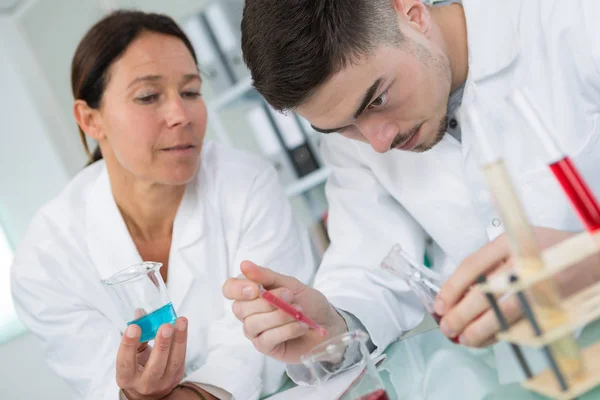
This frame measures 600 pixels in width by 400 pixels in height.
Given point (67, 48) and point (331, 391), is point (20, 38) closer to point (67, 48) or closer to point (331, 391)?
point (67, 48)

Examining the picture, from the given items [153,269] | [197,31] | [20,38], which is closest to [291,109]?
[153,269]

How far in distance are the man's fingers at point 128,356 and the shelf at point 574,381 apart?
2.62 feet

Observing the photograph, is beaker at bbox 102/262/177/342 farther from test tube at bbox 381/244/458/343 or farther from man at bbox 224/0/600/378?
test tube at bbox 381/244/458/343

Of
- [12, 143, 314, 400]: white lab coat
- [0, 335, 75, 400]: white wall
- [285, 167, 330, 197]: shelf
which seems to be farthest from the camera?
[0, 335, 75, 400]: white wall

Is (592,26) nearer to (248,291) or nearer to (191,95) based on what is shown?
(248,291)

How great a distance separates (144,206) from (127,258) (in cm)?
20

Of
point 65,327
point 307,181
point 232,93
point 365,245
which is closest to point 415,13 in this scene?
point 365,245

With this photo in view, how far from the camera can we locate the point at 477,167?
1431 millimetres

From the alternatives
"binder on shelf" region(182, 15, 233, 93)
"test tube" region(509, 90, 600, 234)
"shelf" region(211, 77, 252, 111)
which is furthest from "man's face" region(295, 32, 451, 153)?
"binder on shelf" region(182, 15, 233, 93)

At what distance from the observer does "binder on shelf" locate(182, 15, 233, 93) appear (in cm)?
280

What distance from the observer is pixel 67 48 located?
377cm

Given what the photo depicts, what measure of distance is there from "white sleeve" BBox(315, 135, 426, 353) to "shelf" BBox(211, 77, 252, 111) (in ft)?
3.10

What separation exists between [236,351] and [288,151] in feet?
4.66

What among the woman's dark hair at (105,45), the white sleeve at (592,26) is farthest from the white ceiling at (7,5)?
the white sleeve at (592,26)
